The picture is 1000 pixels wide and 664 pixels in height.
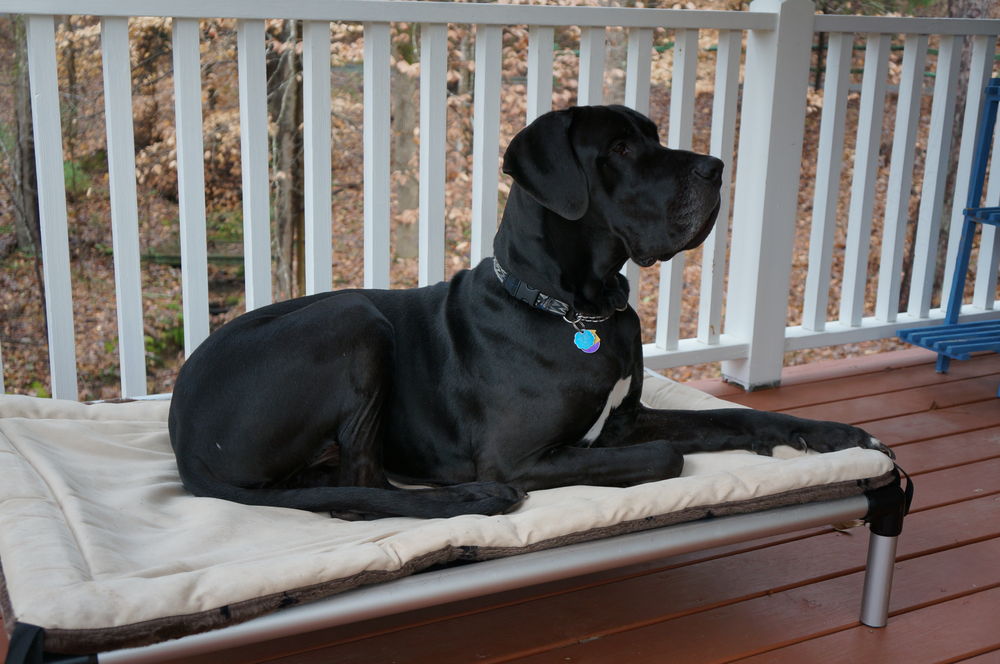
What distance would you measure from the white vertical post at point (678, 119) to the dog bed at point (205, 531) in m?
1.23

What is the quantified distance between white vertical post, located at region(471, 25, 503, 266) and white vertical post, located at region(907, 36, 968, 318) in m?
1.70

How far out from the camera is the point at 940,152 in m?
3.76

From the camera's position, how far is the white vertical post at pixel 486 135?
2.97 metres

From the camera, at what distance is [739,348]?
3.53m

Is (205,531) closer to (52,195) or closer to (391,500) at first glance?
(391,500)

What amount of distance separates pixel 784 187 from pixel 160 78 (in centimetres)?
522

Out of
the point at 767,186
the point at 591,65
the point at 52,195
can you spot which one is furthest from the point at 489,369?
the point at 767,186

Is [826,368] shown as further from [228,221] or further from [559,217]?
[228,221]

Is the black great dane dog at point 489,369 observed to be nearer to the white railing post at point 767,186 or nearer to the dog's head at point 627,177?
the dog's head at point 627,177

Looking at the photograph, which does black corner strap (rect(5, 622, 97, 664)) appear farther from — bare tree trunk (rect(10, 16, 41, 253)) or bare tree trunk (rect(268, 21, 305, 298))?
bare tree trunk (rect(10, 16, 41, 253))

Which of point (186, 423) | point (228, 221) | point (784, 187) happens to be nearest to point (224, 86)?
point (228, 221)

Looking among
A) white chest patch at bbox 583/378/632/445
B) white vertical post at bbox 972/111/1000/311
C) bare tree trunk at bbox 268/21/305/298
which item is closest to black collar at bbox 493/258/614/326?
white chest patch at bbox 583/378/632/445

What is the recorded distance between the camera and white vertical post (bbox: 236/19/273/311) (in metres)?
2.71

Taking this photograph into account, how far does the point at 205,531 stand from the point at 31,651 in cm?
47
